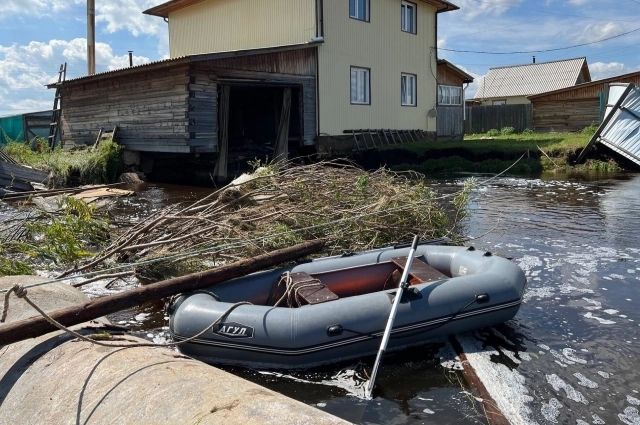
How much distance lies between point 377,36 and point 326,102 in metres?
3.29

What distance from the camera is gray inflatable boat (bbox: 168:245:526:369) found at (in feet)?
14.2

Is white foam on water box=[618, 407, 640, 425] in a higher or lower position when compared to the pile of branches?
lower

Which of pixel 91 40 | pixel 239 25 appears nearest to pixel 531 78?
pixel 239 25

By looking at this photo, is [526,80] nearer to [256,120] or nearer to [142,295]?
[256,120]

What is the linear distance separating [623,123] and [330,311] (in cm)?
1436

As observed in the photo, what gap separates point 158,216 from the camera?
6691 mm

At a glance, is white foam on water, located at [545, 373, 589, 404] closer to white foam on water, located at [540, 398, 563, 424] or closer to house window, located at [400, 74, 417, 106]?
white foam on water, located at [540, 398, 563, 424]

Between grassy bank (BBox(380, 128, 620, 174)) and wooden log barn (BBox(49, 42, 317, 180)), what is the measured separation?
11.1ft

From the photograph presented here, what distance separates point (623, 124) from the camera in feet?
52.3

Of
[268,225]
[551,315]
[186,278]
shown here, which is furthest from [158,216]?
[551,315]

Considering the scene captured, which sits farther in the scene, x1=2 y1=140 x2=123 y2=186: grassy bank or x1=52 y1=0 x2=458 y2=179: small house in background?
x1=2 y1=140 x2=123 y2=186: grassy bank

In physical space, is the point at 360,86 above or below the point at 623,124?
above

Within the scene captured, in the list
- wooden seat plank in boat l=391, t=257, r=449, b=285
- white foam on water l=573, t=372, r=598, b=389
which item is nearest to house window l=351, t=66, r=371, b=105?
wooden seat plank in boat l=391, t=257, r=449, b=285

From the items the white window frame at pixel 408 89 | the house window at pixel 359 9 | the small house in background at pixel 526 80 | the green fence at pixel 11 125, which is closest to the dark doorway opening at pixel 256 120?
the house window at pixel 359 9
